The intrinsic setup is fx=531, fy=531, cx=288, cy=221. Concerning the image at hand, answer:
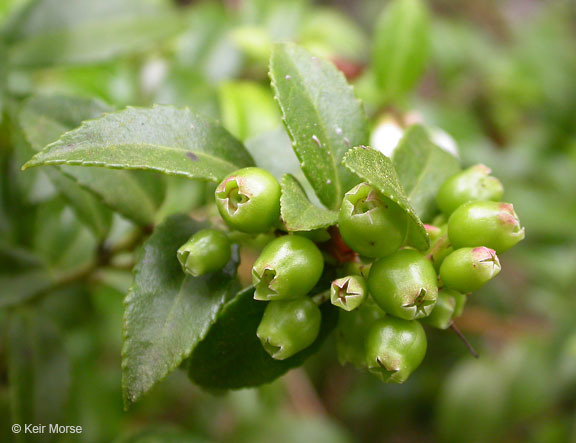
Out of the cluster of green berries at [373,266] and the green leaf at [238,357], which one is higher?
the cluster of green berries at [373,266]

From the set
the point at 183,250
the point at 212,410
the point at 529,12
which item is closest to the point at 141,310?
the point at 183,250

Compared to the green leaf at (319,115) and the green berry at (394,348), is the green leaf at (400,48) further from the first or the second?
the green berry at (394,348)

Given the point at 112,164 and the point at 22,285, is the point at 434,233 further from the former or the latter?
the point at 22,285

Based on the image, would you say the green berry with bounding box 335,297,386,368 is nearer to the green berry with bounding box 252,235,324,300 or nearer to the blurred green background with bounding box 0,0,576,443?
the green berry with bounding box 252,235,324,300

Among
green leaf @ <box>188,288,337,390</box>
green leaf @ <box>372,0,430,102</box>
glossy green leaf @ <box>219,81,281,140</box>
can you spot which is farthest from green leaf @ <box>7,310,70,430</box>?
green leaf @ <box>372,0,430,102</box>

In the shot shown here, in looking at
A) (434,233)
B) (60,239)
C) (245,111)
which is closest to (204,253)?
(434,233)

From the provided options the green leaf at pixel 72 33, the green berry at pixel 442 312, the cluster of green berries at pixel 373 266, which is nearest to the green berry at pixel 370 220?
the cluster of green berries at pixel 373 266

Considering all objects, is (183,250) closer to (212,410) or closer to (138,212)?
(138,212)

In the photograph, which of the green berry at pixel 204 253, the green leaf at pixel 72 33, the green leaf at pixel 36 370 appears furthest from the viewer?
the green leaf at pixel 72 33
